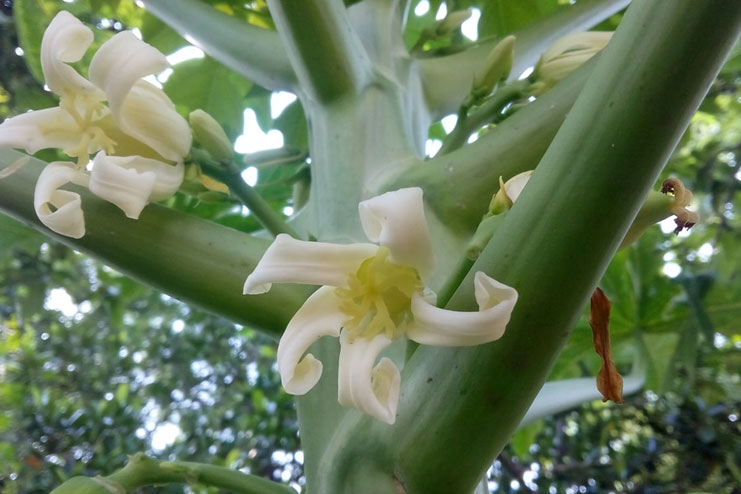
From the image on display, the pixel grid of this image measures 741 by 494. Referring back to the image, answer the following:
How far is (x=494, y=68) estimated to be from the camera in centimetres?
64

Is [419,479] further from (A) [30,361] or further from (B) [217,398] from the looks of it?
(A) [30,361]

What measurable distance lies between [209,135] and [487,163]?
0.74 ft

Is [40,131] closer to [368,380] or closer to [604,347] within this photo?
[368,380]

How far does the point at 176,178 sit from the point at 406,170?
0.63 feet

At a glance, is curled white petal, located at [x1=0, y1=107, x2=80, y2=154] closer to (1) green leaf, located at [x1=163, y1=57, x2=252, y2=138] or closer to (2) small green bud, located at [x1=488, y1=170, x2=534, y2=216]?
(2) small green bud, located at [x1=488, y1=170, x2=534, y2=216]

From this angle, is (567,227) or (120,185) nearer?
(567,227)

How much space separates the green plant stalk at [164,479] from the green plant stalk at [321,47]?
358 millimetres

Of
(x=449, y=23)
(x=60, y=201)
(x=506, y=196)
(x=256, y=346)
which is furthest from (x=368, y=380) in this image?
(x=256, y=346)

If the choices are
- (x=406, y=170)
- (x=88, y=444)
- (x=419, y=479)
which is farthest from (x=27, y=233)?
(x=88, y=444)

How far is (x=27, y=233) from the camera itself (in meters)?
0.90

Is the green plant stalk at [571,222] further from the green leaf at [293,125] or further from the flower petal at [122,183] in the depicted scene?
the green leaf at [293,125]

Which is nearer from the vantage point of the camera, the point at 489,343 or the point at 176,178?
the point at 489,343

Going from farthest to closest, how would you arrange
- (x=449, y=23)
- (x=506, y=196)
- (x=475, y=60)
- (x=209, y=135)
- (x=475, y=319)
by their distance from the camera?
(x=449, y=23), (x=475, y=60), (x=209, y=135), (x=506, y=196), (x=475, y=319)

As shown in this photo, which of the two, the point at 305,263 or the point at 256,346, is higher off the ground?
the point at 305,263
